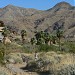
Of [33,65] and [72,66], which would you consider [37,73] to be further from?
[72,66]

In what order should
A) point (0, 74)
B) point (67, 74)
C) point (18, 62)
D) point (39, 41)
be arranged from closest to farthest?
point (0, 74) < point (67, 74) < point (18, 62) < point (39, 41)

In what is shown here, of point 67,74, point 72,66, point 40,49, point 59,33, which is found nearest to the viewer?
point 67,74

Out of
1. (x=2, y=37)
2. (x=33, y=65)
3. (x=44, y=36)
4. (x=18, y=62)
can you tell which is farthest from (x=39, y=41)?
(x=33, y=65)

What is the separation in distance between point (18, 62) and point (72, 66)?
2402 cm

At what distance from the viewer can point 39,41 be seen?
265 feet

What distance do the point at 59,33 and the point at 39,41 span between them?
343 inches

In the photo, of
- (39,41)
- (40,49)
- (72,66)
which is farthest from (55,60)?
(39,41)

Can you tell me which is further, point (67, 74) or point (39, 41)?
point (39, 41)

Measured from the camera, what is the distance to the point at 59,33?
87375mm

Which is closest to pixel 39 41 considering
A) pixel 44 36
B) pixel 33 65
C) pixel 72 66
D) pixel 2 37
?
pixel 44 36

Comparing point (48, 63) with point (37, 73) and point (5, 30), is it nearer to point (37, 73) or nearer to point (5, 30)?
point (37, 73)

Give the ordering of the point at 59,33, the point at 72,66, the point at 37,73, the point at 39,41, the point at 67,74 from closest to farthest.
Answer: the point at 67,74 → the point at 72,66 → the point at 37,73 → the point at 39,41 → the point at 59,33

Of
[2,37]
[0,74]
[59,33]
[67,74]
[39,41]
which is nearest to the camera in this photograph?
[0,74]

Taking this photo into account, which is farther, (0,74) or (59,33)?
(59,33)
